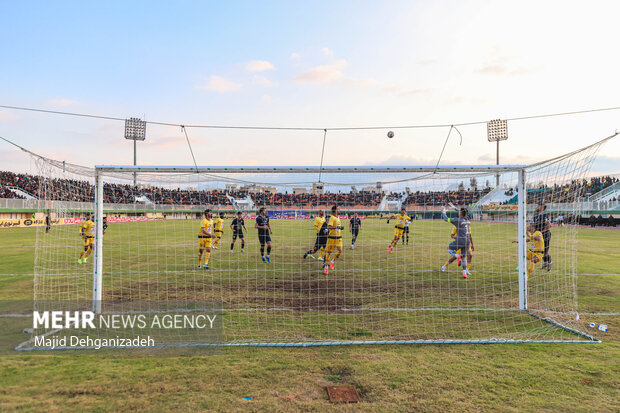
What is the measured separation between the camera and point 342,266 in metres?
13.3

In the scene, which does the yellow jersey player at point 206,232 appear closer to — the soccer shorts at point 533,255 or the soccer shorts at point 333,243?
the soccer shorts at point 333,243

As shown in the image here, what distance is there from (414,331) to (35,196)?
155 ft

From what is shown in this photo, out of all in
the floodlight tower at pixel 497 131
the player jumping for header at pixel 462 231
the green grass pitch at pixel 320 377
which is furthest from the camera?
the floodlight tower at pixel 497 131

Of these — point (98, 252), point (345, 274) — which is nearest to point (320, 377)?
point (98, 252)

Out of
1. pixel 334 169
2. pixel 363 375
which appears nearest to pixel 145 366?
pixel 363 375

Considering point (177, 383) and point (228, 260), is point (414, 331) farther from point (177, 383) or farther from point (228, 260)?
point (228, 260)

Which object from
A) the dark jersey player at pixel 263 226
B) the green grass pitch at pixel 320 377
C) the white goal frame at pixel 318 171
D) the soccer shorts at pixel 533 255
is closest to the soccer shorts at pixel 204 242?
the dark jersey player at pixel 263 226

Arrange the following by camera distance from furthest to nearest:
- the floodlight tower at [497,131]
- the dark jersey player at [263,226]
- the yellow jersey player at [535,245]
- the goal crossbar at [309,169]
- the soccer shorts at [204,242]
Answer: the floodlight tower at [497,131] < the dark jersey player at [263,226] < the soccer shorts at [204,242] < the yellow jersey player at [535,245] < the goal crossbar at [309,169]

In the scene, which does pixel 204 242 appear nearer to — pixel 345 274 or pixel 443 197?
pixel 345 274

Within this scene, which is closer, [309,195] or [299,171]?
[299,171]

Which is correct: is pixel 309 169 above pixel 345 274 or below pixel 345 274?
above

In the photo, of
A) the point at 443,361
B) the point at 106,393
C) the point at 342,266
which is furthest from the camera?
the point at 342,266

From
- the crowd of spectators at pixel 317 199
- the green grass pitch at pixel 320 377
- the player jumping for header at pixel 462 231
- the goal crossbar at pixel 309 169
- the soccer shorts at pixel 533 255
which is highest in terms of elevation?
the goal crossbar at pixel 309 169

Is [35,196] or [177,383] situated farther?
[35,196]
